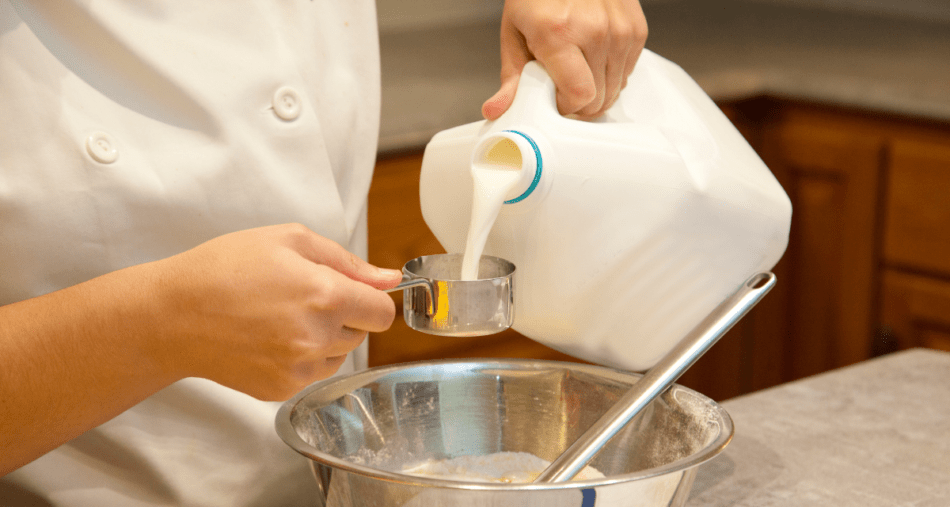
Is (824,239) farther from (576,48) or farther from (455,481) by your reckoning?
(455,481)

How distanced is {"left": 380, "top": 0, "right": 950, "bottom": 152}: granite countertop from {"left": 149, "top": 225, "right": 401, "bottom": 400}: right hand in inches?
34.6

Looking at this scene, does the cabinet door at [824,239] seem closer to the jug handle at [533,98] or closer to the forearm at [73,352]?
the jug handle at [533,98]

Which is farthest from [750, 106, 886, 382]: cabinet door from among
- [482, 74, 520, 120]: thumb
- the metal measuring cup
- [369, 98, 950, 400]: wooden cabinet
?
the metal measuring cup

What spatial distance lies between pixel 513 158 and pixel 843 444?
16.4 inches

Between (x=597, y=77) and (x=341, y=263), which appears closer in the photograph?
(x=341, y=263)

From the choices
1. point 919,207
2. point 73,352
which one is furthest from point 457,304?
point 919,207

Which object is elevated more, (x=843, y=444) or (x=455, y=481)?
(x=455, y=481)

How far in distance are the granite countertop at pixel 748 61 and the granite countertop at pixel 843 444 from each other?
2.44 ft

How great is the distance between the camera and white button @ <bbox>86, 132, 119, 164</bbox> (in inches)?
26.8

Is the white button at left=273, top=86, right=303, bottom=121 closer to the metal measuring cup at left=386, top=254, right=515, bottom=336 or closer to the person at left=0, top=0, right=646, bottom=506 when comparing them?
the person at left=0, top=0, right=646, bottom=506

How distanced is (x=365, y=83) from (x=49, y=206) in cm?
29

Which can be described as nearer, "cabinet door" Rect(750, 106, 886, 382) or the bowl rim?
the bowl rim

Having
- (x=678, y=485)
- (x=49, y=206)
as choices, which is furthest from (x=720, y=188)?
(x=49, y=206)

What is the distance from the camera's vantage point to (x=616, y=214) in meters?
0.67
